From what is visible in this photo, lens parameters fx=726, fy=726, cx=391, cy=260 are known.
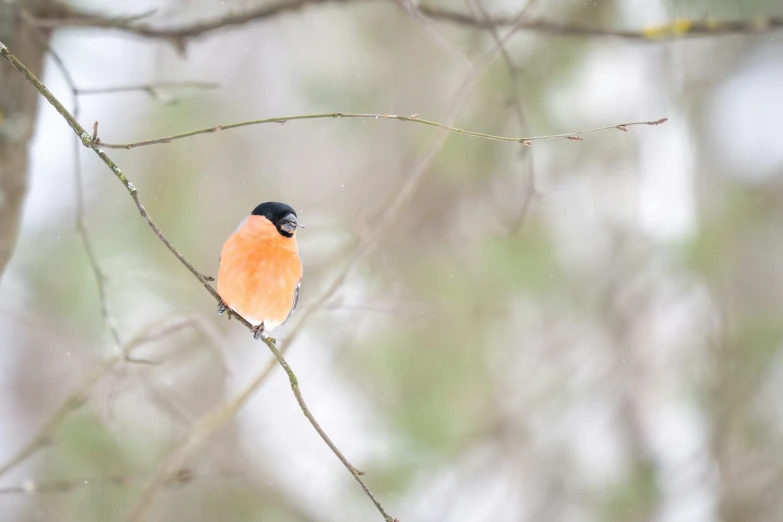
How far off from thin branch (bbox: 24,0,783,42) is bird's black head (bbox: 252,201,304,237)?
2.03 ft

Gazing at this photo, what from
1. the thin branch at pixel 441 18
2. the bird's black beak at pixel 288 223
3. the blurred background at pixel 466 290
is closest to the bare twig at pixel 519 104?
the thin branch at pixel 441 18

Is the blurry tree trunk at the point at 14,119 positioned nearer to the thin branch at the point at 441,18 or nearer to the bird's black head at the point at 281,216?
the thin branch at the point at 441,18

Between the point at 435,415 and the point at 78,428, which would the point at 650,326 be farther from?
the point at 78,428

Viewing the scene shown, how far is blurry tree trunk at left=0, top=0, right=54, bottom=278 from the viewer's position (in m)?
1.66

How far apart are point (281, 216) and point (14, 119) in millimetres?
977

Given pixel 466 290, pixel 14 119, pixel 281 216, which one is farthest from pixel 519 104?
pixel 466 290

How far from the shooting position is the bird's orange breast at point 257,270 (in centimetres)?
114

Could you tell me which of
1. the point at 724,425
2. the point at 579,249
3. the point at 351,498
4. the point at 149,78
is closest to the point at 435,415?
the point at 351,498

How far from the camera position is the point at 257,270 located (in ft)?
3.83

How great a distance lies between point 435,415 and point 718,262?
1.35 meters

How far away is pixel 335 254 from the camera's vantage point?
246 cm

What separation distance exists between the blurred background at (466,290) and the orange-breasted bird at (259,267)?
1283 mm

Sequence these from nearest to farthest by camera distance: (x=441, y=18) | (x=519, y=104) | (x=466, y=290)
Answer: (x=519, y=104) → (x=441, y=18) → (x=466, y=290)

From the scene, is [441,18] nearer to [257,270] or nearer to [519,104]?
[519,104]
